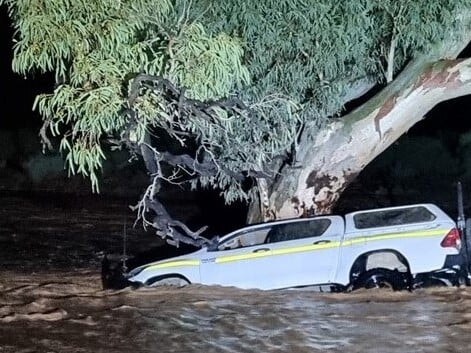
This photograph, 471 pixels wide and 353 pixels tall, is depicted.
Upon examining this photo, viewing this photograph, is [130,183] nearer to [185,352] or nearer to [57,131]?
[57,131]

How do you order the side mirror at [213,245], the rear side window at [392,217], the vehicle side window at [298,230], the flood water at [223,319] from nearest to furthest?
the flood water at [223,319], the rear side window at [392,217], the vehicle side window at [298,230], the side mirror at [213,245]

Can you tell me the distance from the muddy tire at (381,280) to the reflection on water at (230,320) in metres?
0.34

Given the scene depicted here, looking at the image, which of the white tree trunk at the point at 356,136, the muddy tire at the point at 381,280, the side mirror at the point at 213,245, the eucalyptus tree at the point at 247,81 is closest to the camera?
the eucalyptus tree at the point at 247,81

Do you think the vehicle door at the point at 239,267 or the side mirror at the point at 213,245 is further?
the side mirror at the point at 213,245

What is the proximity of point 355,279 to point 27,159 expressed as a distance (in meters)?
22.0

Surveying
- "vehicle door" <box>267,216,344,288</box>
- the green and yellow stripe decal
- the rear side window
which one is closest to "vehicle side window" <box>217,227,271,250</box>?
the green and yellow stripe decal

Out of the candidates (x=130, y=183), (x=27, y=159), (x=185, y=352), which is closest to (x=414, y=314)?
(x=185, y=352)

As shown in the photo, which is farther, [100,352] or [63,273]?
[63,273]

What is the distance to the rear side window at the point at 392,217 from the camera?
45.9ft

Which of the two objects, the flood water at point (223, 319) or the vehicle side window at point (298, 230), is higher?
the vehicle side window at point (298, 230)

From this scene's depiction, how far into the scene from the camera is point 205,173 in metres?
16.3

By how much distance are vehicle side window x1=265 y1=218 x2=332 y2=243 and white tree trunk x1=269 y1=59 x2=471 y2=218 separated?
2.89 meters

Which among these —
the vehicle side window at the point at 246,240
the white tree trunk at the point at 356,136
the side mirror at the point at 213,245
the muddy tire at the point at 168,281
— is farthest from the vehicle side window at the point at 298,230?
the white tree trunk at the point at 356,136

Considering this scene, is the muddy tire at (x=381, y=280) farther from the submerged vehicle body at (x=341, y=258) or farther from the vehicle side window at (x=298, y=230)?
the vehicle side window at (x=298, y=230)
